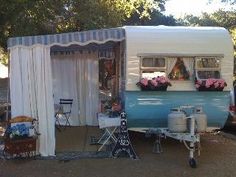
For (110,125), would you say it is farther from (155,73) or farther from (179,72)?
(179,72)

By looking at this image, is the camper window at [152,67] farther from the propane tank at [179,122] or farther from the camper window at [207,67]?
the propane tank at [179,122]

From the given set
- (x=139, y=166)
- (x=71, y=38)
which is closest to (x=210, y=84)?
(x=139, y=166)

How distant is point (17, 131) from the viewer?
28.0 ft

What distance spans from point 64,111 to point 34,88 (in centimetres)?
383

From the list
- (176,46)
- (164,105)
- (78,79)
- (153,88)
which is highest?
(176,46)

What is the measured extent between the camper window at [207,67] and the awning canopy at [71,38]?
5.60ft

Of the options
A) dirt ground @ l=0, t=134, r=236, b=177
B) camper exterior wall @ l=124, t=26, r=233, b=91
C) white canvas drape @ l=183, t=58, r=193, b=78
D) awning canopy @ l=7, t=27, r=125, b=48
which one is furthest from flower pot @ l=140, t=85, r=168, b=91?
dirt ground @ l=0, t=134, r=236, b=177

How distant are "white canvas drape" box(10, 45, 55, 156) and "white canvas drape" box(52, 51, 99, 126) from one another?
3810 millimetres

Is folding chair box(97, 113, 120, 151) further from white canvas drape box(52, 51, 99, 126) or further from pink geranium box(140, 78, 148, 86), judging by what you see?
Result: white canvas drape box(52, 51, 99, 126)

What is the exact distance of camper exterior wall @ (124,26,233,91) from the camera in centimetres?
934

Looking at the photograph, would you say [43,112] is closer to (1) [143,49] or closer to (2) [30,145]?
(2) [30,145]

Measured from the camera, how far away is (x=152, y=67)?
9438 millimetres

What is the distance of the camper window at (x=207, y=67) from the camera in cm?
958

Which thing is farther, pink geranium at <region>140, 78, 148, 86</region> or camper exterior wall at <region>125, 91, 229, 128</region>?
camper exterior wall at <region>125, 91, 229, 128</region>
